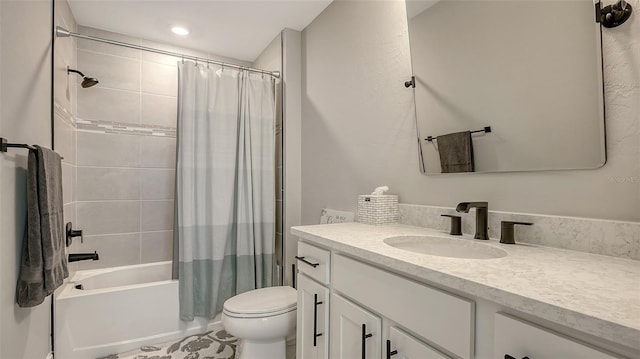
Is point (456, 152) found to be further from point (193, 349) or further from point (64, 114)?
point (64, 114)

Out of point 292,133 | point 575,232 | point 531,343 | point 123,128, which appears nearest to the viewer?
point 531,343

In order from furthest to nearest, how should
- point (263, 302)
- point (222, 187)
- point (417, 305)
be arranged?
point (222, 187), point (263, 302), point (417, 305)

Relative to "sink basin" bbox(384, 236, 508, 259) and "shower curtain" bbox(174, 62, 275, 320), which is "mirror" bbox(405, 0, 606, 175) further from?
"shower curtain" bbox(174, 62, 275, 320)

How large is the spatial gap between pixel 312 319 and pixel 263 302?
54cm

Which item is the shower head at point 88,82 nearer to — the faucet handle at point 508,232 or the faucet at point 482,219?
the faucet at point 482,219

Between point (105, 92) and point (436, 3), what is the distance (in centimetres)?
260

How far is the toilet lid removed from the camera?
5.41 feet

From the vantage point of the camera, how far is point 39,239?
1255 millimetres

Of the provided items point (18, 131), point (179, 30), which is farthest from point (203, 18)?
point (18, 131)

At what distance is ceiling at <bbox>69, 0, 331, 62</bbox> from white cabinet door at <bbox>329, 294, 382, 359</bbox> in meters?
1.97

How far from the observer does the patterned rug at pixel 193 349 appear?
6.48ft

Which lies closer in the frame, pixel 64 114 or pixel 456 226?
pixel 456 226

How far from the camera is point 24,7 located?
4.31 feet

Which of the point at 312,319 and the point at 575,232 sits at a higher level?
the point at 575,232
